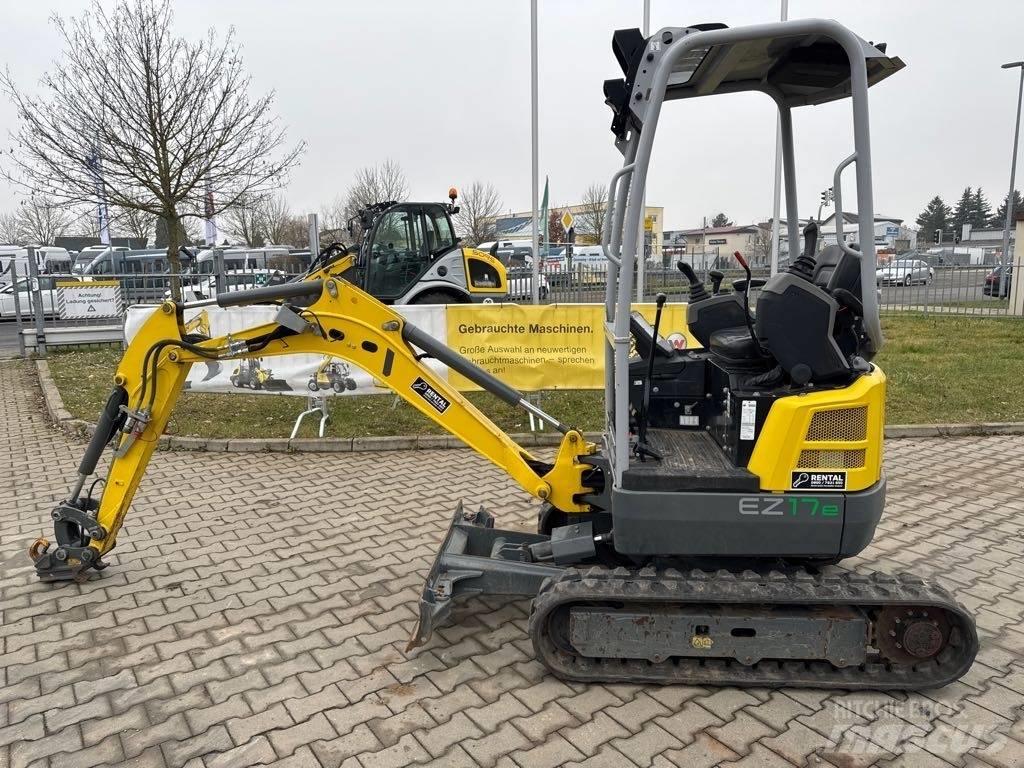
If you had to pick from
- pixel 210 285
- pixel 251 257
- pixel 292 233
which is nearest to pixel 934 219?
pixel 292 233

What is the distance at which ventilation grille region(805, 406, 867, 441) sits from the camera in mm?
3414

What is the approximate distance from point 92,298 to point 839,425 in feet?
56.5

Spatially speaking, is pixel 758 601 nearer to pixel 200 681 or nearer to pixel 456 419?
pixel 456 419

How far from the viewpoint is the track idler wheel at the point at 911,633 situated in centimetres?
348

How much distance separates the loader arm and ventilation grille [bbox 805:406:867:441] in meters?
1.37

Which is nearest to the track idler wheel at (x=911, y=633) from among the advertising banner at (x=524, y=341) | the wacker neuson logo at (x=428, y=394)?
the wacker neuson logo at (x=428, y=394)

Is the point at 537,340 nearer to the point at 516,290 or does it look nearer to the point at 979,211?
the point at 516,290

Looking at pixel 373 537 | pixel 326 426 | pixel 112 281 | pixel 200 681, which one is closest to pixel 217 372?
pixel 326 426

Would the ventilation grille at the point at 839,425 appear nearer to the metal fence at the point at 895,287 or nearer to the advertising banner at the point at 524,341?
the advertising banner at the point at 524,341

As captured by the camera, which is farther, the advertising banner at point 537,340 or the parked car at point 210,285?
the parked car at point 210,285

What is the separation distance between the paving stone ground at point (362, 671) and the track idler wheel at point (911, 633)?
22 centimetres

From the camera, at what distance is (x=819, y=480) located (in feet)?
11.4

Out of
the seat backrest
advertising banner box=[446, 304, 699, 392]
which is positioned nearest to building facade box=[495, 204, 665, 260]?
advertising banner box=[446, 304, 699, 392]

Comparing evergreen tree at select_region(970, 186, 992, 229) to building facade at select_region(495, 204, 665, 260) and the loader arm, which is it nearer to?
building facade at select_region(495, 204, 665, 260)
